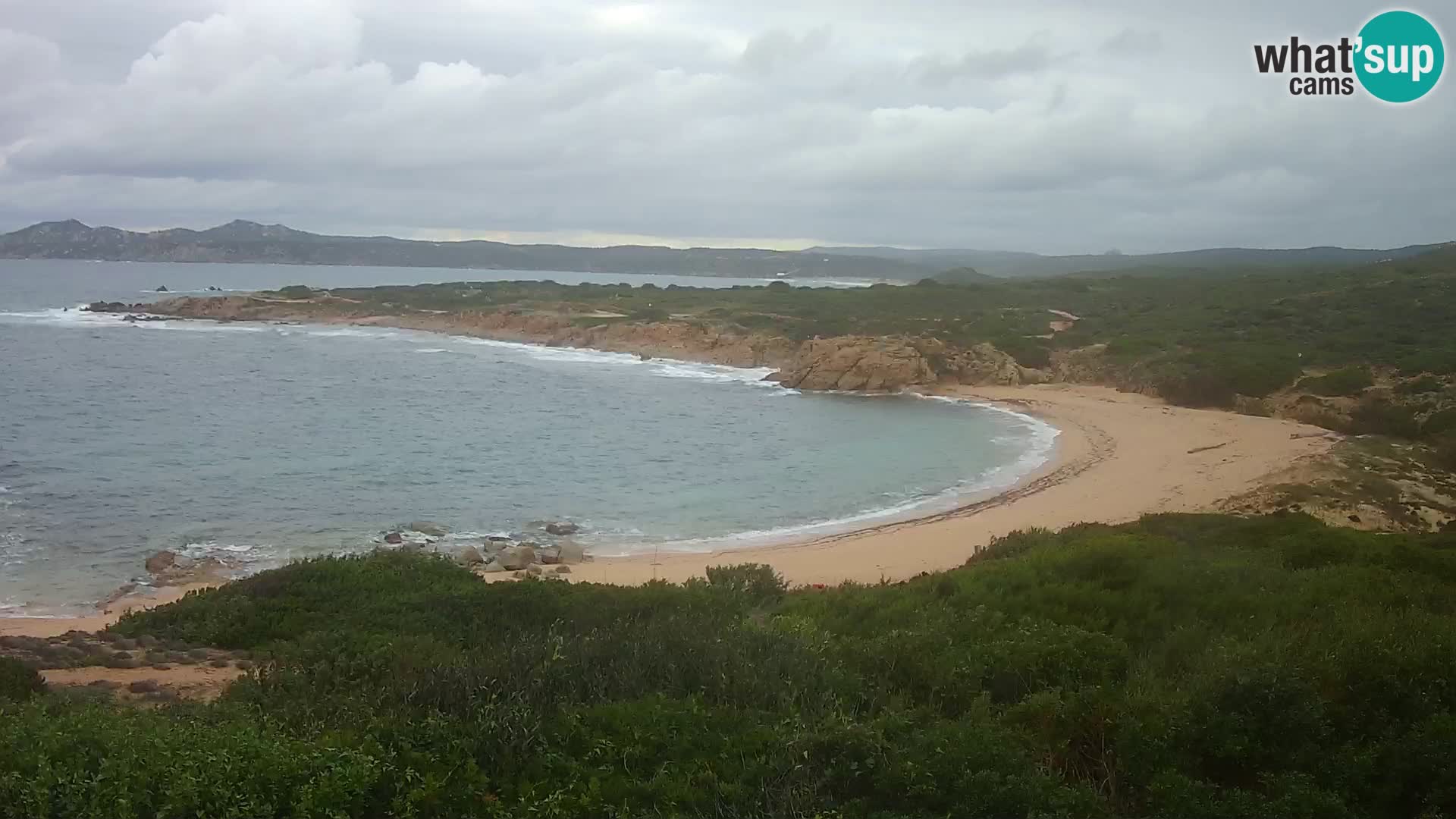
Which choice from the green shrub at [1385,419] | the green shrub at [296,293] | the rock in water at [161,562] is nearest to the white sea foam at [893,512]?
the rock in water at [161,562]

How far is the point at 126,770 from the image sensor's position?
4.98 meters

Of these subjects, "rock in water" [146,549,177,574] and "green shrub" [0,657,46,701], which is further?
"rock in water" [146,549,177,574]

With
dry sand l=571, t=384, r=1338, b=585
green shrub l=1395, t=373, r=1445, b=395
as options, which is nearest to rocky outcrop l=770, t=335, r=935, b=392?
dry sand l=571, t=384, r=1338, b=585

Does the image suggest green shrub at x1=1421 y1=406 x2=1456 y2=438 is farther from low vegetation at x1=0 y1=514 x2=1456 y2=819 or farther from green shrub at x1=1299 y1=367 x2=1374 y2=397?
low vegetation at x1=0 y1=514 x2=1456 y2=819

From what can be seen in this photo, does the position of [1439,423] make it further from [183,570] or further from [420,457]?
[183,570]

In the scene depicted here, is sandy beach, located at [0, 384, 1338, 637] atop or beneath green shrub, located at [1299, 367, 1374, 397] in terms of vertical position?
beneath

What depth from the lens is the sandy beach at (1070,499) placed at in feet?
51.7

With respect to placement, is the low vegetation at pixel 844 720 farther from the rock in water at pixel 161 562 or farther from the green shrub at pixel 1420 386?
the green shrub at pixel 1420 386

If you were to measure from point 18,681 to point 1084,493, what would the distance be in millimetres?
19336

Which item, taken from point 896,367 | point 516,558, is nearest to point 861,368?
point 896,367

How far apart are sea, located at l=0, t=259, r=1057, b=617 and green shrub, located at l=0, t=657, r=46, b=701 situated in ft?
21.9

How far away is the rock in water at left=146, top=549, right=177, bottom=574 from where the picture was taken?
1617cm

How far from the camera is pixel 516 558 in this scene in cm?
1691

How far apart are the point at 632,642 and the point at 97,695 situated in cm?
469
